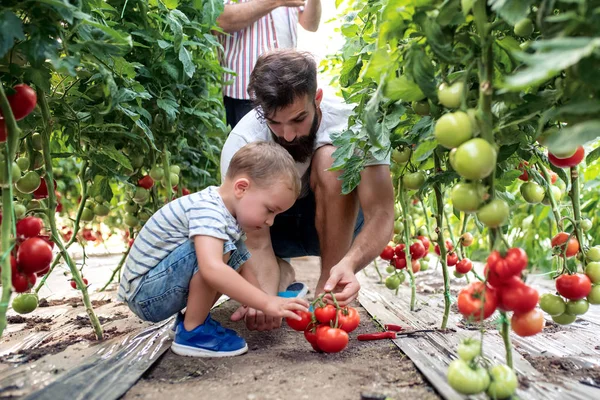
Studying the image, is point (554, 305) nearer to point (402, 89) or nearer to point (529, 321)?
point (529, 321)

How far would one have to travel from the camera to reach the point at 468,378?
100 cm

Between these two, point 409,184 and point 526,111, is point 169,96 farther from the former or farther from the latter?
point 526,111

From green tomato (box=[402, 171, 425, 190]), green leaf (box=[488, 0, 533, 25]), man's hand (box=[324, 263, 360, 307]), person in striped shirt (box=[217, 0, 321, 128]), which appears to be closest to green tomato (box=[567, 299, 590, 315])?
green tomato (box=[402, 171, 425, 190])

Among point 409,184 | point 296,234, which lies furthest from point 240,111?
point 409,184

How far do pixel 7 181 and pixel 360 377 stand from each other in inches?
38.1

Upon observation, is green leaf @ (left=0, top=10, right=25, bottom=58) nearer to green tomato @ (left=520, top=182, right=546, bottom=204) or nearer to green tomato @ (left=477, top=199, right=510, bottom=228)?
green tomato @ (left=477, top=199, right=510, bottom=228)

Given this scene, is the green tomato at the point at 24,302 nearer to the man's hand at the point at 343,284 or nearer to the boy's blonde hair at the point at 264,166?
the boy's blonde hair at the point at 264,166

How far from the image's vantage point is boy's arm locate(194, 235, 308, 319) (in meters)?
1.53

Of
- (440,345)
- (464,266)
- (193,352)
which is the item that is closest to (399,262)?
(464,266)

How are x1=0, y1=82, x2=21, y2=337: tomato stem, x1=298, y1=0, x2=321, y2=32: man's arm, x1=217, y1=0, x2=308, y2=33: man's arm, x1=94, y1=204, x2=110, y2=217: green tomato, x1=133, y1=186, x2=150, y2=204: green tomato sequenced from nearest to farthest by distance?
x1=0, y1=82, x2=21, y2=337: tomato stem
x1=133, y1=186, x2=150, y2=204: green tomato
x1=94, y1=204, x2=110, y2=217: green tomato
x1=217, y1=0, x2=308, y2=33: man's arm
x1=298, y1=0, x2=321, y2=32: man's arm

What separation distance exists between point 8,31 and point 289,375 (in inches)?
40.8

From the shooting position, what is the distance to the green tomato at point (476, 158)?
0.91 meters

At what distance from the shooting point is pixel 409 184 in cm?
167

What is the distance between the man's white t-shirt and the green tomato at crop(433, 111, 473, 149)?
4.30 feet
